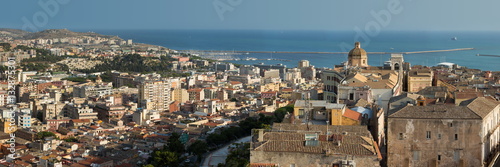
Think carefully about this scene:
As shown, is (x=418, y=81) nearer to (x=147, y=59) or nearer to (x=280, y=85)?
(x=280, y=85)

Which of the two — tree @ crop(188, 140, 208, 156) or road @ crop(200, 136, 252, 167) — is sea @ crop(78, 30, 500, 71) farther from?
road @ crop(200, 136, 252, 167)

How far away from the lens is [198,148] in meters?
18.7

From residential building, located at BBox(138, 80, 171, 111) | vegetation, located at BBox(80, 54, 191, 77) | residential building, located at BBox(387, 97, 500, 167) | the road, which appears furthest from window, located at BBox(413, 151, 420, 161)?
vegetation, located at BBox(80, 54, 191, 77)

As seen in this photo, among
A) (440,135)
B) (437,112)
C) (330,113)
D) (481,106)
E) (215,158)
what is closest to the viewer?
(440,135)

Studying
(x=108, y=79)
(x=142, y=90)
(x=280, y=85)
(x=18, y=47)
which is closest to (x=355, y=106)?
(x=142, y=90)

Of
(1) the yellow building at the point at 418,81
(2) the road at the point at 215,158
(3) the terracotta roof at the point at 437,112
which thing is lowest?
(2) the road at the point at 215,158

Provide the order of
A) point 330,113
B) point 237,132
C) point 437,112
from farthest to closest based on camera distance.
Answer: point 237,132, point 330,113, point 437,112

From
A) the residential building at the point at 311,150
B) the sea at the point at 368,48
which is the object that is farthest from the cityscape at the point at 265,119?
the sea at the point at 368,48

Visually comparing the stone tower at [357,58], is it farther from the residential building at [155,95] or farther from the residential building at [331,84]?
the residential building at [155,95]

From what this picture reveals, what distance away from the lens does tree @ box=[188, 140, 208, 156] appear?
18.7 metres

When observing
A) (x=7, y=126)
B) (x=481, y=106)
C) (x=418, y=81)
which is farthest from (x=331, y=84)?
(x=7, y=126)

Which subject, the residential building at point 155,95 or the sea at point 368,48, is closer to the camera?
the residential building at point 155,95

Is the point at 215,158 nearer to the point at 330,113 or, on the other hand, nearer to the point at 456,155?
the point at 330,113

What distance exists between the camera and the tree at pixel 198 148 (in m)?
18.7
